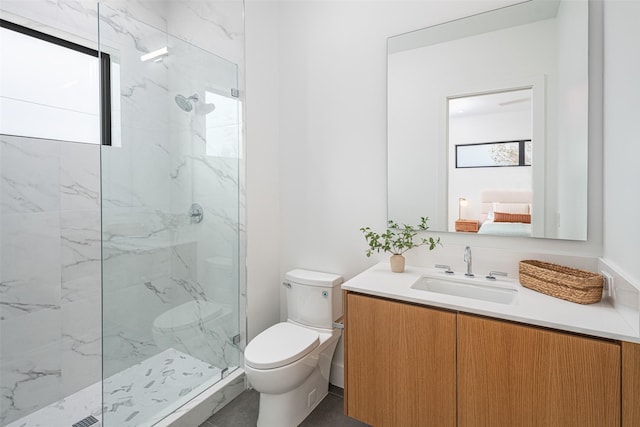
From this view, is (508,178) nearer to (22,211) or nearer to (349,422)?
(349,422)

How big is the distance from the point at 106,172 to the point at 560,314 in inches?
77.3

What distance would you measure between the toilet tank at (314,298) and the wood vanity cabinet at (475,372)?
1.35ft

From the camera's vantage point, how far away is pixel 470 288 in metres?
1.61

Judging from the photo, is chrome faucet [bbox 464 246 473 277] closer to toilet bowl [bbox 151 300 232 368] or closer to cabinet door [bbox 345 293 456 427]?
cabinet door [bbox 345 293 456 427]

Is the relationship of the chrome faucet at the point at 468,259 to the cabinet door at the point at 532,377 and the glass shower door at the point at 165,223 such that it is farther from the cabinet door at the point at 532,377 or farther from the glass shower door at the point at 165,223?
the glass shower door at the point at 165,223

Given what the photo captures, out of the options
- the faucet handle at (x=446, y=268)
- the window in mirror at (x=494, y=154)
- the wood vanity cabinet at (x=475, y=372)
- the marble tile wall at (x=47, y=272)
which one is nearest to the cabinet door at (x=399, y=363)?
the wood vanity cabinet at (x=475, y=372)

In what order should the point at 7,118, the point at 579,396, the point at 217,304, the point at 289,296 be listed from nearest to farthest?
1. the point at 579,396
2. the point at 7,118
3. the point at 217,304
4. the point at 289,296

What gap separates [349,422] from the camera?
1.78 metres

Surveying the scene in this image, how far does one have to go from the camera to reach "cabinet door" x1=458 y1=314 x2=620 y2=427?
105 cm

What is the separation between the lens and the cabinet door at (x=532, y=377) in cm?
105

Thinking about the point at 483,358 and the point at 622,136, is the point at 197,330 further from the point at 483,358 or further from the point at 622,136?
the point at 622,136

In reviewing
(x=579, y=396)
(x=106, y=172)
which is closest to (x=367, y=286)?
(x=579, y=396)

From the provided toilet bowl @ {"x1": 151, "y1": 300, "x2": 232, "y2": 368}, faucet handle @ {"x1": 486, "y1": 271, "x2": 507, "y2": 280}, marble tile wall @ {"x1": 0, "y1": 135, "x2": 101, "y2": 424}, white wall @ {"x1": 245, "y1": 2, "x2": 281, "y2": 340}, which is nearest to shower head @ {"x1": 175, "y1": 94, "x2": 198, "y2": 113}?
white wall @ {"x1": 245, "y1": 2, "x2": 281, "y2": 340}

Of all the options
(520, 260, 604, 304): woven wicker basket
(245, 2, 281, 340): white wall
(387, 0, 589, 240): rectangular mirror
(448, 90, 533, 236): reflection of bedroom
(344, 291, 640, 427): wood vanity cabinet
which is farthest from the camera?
(245, 2, 281, 340): white wall
